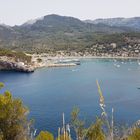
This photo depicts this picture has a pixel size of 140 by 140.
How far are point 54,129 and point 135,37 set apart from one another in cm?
14952

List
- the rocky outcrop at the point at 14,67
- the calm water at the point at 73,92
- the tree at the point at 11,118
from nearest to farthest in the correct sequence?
the tree at the point at 11,118 → the calm water at the point at 73,92 → the rocky outcrop at the point at 14,67

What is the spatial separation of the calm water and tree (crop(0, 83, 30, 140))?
19203 mm

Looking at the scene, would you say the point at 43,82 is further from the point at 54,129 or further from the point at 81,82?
the point at 54,129

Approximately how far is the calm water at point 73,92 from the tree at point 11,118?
19203 millimetres

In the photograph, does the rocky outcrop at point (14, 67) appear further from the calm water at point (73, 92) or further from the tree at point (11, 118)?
the tree at point (11, 118)

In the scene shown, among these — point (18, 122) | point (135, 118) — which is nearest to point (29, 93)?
point (135, 118)

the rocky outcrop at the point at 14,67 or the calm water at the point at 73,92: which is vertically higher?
the rocky outcrop at the point at 14,67

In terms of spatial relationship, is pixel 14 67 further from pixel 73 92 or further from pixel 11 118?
pixel 11 118

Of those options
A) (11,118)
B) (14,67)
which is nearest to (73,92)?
(14,67)

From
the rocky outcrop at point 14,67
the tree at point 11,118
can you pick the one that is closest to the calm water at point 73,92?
the rocky outcrop at point 14,67

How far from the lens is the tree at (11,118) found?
22359 millimetres

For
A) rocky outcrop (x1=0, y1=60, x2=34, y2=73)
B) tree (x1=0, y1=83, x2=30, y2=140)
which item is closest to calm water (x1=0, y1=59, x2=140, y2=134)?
rocky outcrop (x1=0, y1=60, x2=34, y2=73)

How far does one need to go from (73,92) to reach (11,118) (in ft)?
172

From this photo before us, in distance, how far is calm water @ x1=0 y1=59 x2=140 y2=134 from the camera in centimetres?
5169
